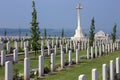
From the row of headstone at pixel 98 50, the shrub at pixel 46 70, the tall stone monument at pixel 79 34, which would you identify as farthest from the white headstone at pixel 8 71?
the tall stone monument at pixel 79 34

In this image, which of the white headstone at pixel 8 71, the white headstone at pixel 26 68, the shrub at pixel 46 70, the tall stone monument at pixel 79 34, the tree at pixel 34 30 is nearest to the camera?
the white headstone at pixel 8 71

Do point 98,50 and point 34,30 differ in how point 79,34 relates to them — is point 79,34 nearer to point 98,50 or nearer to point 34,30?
point 98,50

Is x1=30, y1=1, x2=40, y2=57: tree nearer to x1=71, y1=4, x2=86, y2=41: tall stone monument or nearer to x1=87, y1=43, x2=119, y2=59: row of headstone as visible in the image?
x1=87, y1=43, x2=119, y2=59: row of headstone

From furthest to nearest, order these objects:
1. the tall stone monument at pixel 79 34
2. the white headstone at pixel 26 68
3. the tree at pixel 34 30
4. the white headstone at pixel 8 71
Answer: the tall stone monument at pixel 79 34
the tree at pixel 34 30
the white headstone at pixel 26 68
the white headstone at pixel 8 71

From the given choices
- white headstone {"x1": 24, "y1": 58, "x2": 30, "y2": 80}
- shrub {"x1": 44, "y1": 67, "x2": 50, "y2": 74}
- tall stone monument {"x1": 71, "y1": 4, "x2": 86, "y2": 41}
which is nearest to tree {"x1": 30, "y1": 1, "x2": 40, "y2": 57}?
shrub {"x1": 44, "y1": 67, "x2": 50, "y2": 74}

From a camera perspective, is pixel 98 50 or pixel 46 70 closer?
pixel 46 70

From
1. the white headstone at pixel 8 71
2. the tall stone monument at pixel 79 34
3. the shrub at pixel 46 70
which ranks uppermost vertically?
the tall stone monument at pixel 79 34

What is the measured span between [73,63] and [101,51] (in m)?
7.59

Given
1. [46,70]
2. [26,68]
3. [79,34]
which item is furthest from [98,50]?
[79,34]

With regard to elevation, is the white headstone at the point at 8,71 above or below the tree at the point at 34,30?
below

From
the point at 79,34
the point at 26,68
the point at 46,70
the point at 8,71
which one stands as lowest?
the point at 46,70

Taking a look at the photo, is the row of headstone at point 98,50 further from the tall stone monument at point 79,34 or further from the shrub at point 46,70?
the tall stone monument at point 79,34

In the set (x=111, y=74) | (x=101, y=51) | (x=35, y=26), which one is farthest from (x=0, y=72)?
(x=101, y=51)

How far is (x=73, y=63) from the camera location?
2053 centimetres
